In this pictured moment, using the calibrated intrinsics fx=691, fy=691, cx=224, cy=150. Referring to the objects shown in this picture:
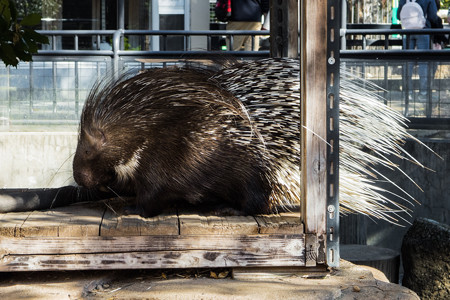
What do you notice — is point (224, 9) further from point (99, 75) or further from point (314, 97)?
point (314, 97)

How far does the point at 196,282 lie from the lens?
114 inches

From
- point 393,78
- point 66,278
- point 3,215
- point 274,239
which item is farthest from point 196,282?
point 393,78

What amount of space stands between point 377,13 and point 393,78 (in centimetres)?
832

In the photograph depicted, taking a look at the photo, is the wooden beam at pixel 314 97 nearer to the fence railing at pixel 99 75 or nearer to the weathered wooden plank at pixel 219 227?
the weathered wooden plank at pixel 219 227

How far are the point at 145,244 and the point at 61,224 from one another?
0.36 meters

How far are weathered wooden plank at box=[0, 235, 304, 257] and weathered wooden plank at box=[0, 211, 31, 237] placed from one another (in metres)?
0.02

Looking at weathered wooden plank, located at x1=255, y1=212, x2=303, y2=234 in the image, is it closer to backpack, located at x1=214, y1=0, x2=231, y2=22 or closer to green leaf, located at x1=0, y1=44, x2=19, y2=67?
green leaf, located at x1=0, y1=44, x2=19, y2=67

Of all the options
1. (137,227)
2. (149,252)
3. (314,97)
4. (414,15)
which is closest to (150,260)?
(149,252)

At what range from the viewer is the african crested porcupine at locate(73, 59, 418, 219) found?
10.2ft

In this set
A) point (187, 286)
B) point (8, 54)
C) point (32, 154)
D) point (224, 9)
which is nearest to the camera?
point (8, 54)

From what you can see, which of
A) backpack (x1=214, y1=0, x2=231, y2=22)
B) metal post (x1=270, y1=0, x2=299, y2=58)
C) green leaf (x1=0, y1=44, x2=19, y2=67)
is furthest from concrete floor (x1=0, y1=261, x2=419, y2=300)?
backpack (x1=214, y1=0, x2=231, y2=22)

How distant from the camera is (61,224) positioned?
114 inches

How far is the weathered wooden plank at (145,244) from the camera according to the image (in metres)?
2.86

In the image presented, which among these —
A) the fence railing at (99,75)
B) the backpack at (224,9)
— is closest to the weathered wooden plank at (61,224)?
the fence railing at (99,75)
